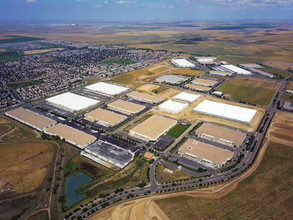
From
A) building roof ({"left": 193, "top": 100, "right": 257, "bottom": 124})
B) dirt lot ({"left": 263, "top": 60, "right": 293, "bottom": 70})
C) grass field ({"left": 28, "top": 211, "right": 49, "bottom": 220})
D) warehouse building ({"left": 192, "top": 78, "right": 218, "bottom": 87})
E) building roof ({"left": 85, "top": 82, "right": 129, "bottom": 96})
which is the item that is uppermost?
dirt lot ({"left": 263, "top": 60, "right": 293, "bottom": 70})

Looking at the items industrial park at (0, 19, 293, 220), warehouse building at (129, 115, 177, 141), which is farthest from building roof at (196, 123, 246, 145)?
warehouse building at (129, 115, 177, 141)

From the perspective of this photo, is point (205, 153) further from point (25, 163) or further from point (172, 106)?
point (25, 163)

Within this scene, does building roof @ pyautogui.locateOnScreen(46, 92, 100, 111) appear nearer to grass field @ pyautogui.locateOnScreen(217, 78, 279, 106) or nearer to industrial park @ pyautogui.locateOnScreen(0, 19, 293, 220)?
industrial park @ pyautogui.locateOnScreen(0, 19, 293, 220)

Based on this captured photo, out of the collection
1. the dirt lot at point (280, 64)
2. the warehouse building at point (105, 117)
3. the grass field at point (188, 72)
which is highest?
the dirt lot at point (280, 64)

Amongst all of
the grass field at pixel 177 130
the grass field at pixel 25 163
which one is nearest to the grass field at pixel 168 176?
the grass field at pixel 177 130

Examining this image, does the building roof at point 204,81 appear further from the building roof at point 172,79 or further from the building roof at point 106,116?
the building roof at point 106,116

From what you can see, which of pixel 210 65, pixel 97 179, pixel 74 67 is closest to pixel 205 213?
pixel 97 179

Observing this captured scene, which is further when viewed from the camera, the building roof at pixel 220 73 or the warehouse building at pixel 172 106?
the building roof at pixel 220 73
